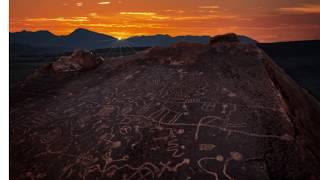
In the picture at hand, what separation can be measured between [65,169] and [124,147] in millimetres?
707

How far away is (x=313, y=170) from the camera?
3.78m

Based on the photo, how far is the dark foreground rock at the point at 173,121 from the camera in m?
3.93

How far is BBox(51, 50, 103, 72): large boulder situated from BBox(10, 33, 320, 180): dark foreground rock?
35cm

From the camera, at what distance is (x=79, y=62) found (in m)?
7.20

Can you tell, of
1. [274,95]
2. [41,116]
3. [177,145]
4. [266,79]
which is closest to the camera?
[177,145]

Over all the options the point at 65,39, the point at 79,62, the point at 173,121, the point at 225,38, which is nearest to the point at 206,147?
the point at 173,121

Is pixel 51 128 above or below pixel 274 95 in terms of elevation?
below

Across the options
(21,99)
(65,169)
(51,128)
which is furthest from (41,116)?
(65,169)

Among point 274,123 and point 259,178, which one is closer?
point 259,178

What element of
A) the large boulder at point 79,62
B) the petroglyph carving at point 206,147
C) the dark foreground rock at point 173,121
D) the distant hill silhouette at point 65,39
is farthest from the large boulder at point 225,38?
the distant hill silhouette at point 65,39

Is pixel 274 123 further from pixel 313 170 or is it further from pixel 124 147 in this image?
pixel 124 147

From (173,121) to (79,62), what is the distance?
316 centimetres

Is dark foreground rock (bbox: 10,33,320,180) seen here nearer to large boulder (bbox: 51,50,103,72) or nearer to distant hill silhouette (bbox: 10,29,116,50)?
large boulder (bbox: 51,50,103,72)
